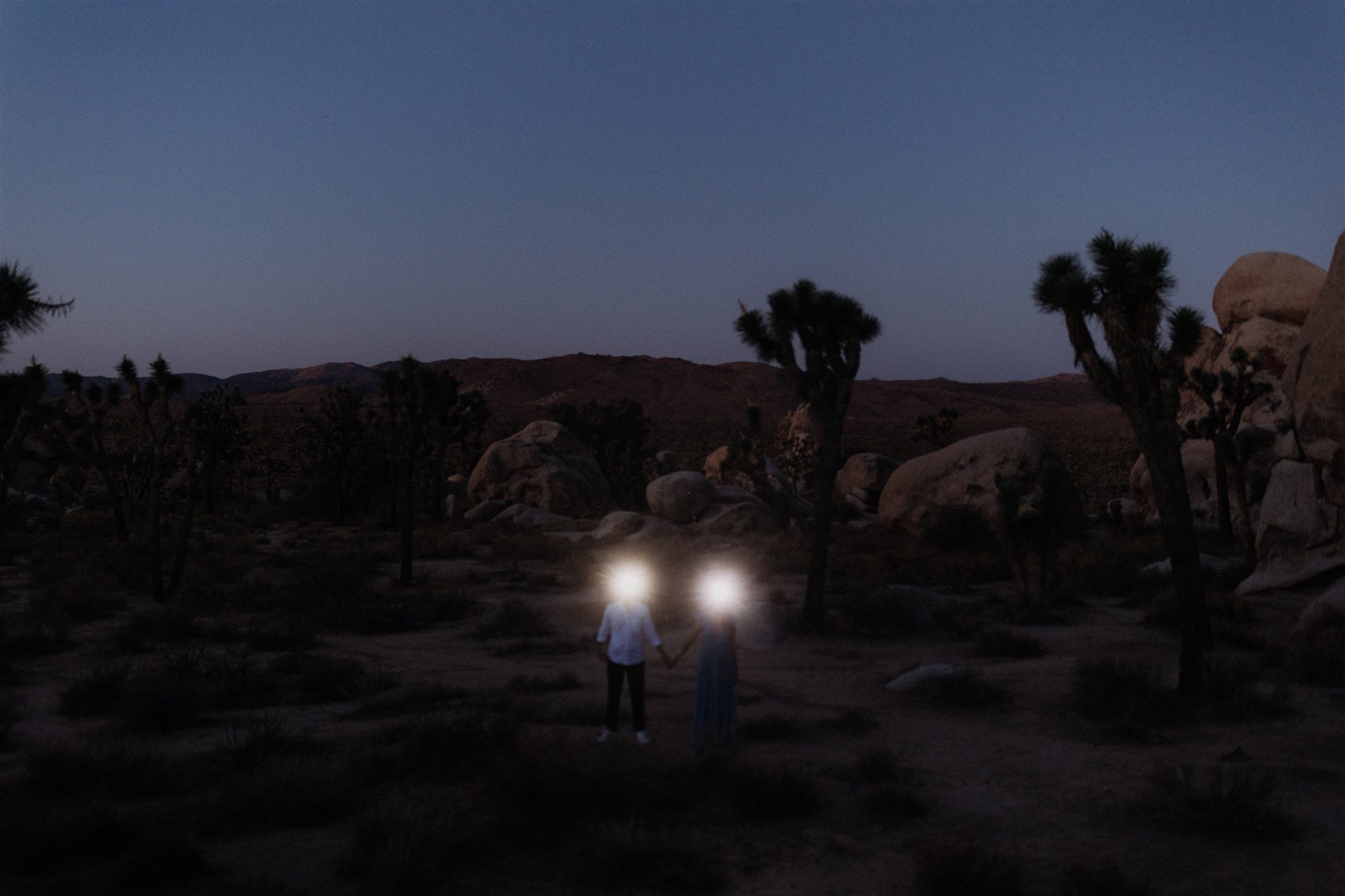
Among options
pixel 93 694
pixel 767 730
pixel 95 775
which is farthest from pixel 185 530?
pixel 767 730

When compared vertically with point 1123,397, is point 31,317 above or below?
above

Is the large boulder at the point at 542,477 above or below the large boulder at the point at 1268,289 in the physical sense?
below

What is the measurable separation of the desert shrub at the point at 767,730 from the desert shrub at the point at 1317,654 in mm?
6266

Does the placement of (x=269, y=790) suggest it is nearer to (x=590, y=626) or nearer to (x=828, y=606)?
(x=590, y=626)

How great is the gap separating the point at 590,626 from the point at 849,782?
344 inches

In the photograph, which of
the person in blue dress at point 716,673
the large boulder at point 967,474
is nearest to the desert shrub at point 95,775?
the person in blue dress at point 716,673

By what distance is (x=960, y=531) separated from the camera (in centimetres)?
2577

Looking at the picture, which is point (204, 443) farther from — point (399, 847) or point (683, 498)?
point (399, 847)

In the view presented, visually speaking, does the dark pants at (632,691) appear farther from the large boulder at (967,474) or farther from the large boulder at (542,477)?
the large boulder at (542,477)

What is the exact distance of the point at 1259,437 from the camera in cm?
2123

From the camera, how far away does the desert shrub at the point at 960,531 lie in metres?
25.7

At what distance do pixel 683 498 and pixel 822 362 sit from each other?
717 inches

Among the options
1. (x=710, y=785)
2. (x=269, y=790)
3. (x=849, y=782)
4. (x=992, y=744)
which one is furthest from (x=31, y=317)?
(x=992, y=744)

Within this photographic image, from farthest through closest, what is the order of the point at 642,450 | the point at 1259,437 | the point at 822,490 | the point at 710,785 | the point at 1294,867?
the point at 642,450 < the point at 1259,437 < the point at 822,490 < the point at 710,785 < the point at 1294,867
